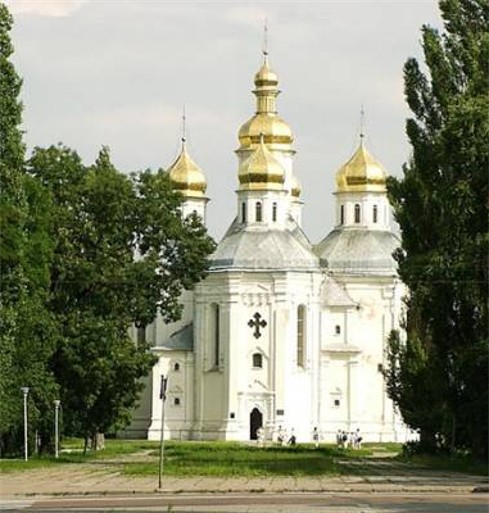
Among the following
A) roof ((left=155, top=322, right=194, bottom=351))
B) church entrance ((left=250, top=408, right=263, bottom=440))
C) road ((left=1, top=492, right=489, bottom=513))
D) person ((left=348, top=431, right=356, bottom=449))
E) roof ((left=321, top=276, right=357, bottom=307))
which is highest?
roof ((left=321, top=276, right=357, bottom=307))

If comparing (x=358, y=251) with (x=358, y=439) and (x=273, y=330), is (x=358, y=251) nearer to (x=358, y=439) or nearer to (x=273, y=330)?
(x=273, y=330)

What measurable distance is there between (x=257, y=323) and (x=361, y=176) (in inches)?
671

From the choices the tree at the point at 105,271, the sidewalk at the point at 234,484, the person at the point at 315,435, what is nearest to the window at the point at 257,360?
the person at the point at 315,435

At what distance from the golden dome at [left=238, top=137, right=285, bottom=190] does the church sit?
6 cm

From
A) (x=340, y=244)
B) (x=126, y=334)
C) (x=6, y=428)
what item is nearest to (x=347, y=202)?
(x=340, y=244)

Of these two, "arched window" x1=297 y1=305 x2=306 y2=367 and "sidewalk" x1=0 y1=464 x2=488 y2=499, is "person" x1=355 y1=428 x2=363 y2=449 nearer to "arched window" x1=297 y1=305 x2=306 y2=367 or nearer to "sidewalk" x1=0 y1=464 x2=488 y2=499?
"arched window" x1=297 y1=305 x2=306 y2=367

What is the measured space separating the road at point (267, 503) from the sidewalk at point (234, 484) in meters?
1.45

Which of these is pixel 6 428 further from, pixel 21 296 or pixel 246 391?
pixel 246 391

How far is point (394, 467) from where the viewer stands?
56219 millimetres

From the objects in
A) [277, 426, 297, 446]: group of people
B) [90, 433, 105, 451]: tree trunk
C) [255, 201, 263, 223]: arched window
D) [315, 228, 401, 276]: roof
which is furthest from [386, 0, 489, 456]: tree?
[315, 228, 401, 276]: roof

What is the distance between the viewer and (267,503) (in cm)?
3575

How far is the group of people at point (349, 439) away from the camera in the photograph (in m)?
109

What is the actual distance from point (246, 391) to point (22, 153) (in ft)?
226

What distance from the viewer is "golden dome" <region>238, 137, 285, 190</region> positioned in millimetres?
130125
